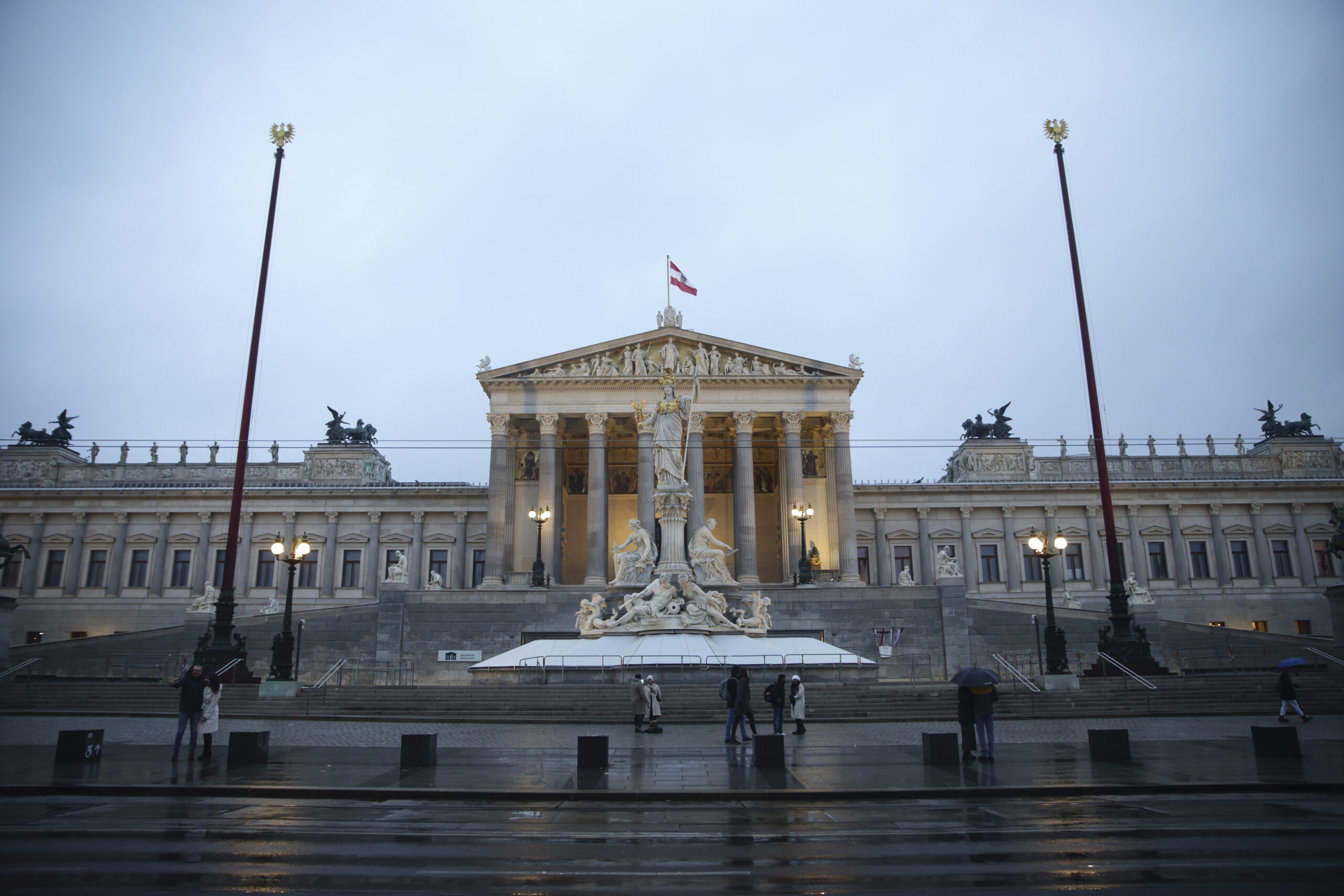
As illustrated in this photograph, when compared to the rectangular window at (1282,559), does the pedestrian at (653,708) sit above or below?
below

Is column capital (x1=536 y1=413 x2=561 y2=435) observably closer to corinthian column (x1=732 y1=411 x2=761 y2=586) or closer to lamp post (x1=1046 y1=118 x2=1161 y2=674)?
corinthian column (x1=732 y1=411 x2=761 y2=586)

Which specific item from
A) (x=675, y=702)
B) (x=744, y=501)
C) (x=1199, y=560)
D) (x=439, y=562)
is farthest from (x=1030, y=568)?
(x=675, y=702)

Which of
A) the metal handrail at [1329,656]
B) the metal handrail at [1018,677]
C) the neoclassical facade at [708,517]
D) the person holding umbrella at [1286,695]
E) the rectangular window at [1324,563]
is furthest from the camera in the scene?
the rectangular window at [1324,563]

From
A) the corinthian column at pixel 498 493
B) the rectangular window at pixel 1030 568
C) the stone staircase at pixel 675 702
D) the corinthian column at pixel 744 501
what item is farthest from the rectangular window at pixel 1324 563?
the corinthian column at pixel 498 493

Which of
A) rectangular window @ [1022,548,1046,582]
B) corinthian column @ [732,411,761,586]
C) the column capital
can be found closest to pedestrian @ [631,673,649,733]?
corinthian column @ [732,411,761,586]

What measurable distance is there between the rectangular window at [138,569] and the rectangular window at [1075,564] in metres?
62.3

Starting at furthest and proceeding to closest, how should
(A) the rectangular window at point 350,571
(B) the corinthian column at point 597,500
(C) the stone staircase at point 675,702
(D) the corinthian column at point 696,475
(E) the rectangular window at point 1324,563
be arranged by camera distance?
(A) the rectangular window at point 350,571 < (E) the rectangular window at point 1324,563 < (D) the corinthian column at point 696,475 < (B) the corinthian column at point 597,500 < (C) the stone staircase at point 675,702

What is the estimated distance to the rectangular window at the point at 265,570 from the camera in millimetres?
61188

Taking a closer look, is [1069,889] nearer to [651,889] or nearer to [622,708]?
[651,889]

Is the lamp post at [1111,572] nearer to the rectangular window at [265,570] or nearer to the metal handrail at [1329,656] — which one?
the metal handrail at [1329,656]

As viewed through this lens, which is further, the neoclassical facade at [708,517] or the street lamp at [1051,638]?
the neoclassical facade at [708,517]

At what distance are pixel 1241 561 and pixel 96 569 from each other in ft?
256

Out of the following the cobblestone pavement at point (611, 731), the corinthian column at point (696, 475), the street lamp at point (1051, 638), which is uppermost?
the corinthian column at point (696, 475)

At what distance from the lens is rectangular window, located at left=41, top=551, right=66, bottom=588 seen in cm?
6053
